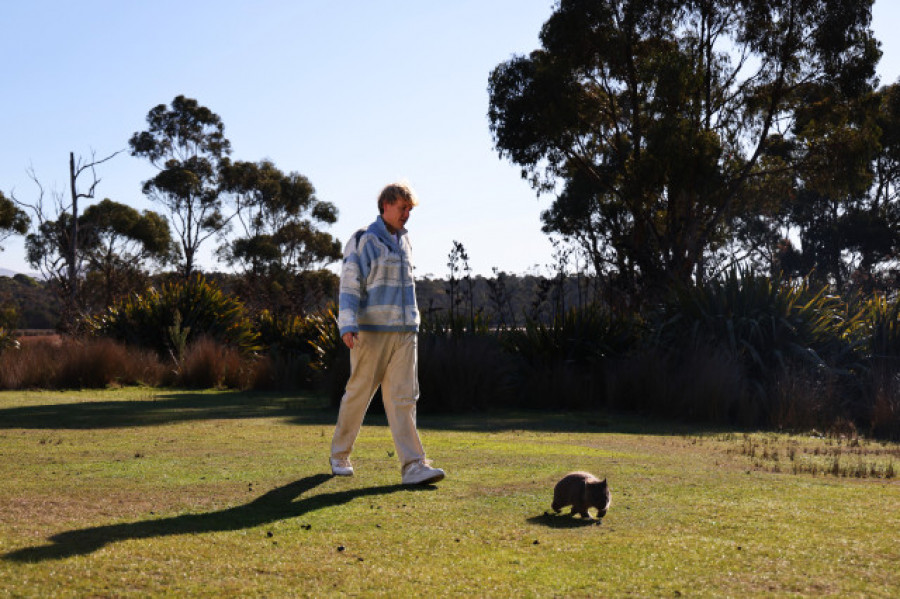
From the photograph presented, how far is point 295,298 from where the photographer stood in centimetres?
2567

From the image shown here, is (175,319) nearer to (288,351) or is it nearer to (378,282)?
(288,351)

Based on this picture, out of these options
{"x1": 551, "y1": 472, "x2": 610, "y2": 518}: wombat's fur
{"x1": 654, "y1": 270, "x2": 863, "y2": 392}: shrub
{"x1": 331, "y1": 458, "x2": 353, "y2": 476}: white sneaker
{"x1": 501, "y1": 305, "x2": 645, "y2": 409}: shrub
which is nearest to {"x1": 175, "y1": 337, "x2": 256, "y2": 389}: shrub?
{"x1": 501, "y1": 305, "x2": 645, "y2": 409}: shrub

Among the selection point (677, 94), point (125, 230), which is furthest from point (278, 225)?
point (677, 94)

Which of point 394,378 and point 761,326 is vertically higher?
point 761,326

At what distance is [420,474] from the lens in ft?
19.5

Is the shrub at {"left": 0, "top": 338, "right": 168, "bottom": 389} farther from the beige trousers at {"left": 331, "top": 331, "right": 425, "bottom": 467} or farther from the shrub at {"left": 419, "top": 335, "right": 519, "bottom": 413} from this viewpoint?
the beige trousers at {"left": 331, "top": 331, "right": 425, "bottom": 467}

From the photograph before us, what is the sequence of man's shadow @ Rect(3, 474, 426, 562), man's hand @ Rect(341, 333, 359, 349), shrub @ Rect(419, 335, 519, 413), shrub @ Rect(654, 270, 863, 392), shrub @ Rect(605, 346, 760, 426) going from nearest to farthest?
man's shadow @ Rect(3, 474, 426, 562) < man's hand @ Rect(341, 333, 359, 349) < shrub @ Rect(605, 346, 760, 426) < shrub @ Rect(419, 335, 519, 413) < shrub @ Rect(654, 270, 863, 392)

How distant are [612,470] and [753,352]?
303 inches

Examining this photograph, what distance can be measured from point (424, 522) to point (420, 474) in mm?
1092

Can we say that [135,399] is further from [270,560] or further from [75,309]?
[75,309]

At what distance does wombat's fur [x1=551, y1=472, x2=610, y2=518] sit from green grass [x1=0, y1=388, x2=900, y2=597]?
0.34 ft

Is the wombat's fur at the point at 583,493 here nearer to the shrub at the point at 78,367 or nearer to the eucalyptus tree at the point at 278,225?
the shrub at the point at 78,367

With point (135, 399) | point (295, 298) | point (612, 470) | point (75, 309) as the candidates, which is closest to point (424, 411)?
point (135, 399)

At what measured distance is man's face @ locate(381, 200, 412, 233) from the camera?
20.0 ft
